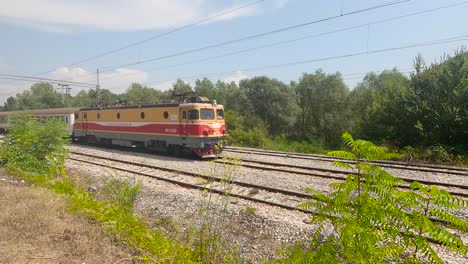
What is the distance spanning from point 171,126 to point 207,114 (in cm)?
201

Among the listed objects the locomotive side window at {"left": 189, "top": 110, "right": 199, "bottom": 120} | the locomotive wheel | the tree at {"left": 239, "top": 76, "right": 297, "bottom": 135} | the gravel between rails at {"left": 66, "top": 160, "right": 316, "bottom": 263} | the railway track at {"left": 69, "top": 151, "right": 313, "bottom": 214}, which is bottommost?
the gravel between rails at {"left": 66, "top": 160, "right": 316, "bottom": 263}

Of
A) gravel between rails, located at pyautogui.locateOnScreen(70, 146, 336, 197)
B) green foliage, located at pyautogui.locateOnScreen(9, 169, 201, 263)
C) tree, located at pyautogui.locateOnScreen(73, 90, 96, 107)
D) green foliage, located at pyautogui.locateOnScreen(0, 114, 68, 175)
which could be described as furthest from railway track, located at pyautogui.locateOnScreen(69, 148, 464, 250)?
tree, located at pyautogui.locateOnScreen(73, 90, 96, 107)

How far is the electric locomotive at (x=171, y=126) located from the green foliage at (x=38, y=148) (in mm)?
5396

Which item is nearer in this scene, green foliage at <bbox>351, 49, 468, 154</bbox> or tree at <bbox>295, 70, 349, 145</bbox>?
green foliage at <bbox>351, 49, 468, 154</bbox>

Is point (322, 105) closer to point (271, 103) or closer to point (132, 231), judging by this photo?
point (271, 103)

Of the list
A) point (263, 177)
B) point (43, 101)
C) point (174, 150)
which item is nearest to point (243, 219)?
point (263, 177)

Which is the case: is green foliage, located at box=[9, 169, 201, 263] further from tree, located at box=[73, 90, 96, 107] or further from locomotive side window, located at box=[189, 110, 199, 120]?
tree, located at box=[73, 90, 96, 107]

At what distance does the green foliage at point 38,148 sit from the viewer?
10.6 m

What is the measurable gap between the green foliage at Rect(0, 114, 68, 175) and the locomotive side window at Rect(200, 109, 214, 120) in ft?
20.0

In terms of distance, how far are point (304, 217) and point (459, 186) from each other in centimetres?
609

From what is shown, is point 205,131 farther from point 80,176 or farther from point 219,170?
point 80,176

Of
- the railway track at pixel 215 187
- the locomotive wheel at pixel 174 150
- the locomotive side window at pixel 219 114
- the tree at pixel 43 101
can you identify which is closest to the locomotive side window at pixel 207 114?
the locomotive side window at pixel 219 114

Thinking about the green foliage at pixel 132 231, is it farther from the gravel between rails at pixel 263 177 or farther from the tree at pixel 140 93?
the tree at pixel 140 93

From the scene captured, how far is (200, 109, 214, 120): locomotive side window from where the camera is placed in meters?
15.4
